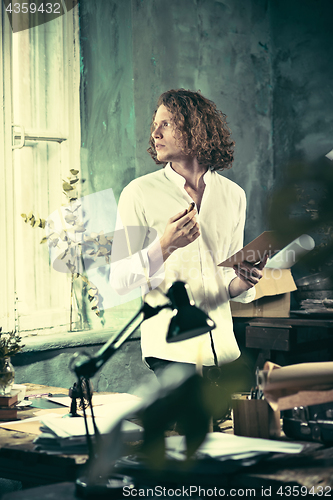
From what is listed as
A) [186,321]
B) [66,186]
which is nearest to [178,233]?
[186,321]

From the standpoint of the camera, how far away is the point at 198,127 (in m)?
2.01

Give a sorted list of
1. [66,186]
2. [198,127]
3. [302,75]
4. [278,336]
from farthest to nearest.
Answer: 1. [302,75]
2. [278,336]
3. [66,186]
4. [198,127]

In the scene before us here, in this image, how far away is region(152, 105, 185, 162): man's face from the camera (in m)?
2.02

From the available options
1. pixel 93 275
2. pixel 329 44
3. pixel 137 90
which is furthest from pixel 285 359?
pixel 329 44

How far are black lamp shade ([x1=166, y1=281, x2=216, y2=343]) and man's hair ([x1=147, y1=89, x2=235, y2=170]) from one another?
1.24m

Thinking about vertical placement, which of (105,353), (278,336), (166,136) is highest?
(166,136)

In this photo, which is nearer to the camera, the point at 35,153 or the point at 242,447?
the point at 242,447

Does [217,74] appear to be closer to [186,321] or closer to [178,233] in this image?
[178,233]

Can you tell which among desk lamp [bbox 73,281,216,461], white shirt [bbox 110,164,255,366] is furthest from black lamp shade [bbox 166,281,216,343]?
white shirt [bbox 110,164,255,366]

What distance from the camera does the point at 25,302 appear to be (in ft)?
8.75

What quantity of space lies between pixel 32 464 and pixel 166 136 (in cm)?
135

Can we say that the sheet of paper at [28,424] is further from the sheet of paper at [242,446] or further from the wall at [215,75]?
the wall at [215,75]

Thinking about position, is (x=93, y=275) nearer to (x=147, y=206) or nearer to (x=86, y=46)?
(x=147, y=206)

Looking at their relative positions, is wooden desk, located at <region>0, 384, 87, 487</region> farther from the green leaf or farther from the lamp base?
the green leaf
